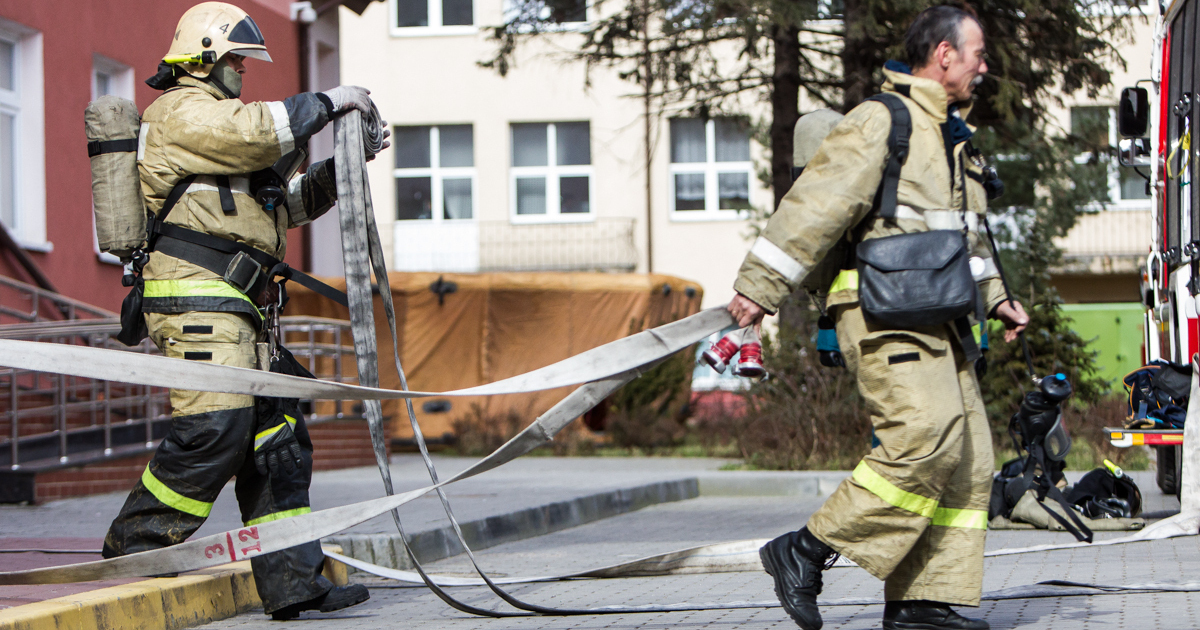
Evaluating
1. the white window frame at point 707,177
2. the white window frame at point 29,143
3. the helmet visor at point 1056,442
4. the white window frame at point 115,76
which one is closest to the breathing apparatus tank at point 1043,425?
the helmet visor at point 1056,442

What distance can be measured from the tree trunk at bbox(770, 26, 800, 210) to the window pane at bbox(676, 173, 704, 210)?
15106mm

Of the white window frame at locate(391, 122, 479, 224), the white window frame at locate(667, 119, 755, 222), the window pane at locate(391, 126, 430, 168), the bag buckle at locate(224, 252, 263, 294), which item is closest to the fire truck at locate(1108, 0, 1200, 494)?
the bag buckle at locate(224, 252, 263, 294)

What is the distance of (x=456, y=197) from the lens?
29.0 meters

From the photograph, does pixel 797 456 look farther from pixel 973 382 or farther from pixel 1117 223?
pixel 1117 223

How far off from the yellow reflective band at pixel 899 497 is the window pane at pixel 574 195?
24975mm

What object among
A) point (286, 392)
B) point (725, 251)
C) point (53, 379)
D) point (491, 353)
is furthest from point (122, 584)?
point (725, 251)

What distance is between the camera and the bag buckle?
4.43m

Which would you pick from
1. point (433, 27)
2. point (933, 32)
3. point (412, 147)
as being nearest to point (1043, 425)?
point (933, 32)

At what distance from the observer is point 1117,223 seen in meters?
28.0

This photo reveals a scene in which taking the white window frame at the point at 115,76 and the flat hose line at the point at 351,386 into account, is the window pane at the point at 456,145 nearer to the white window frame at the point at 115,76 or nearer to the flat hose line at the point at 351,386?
the white window frame at the point at 115,76

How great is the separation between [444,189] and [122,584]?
81.4 ft

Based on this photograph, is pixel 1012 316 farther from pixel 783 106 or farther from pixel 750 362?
pixel 783 106

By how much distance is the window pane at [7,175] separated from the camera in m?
11.2

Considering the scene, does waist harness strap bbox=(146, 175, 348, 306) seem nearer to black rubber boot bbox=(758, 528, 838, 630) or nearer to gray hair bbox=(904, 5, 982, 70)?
black rubber boot bbox=(758, 528, 838, 630)
